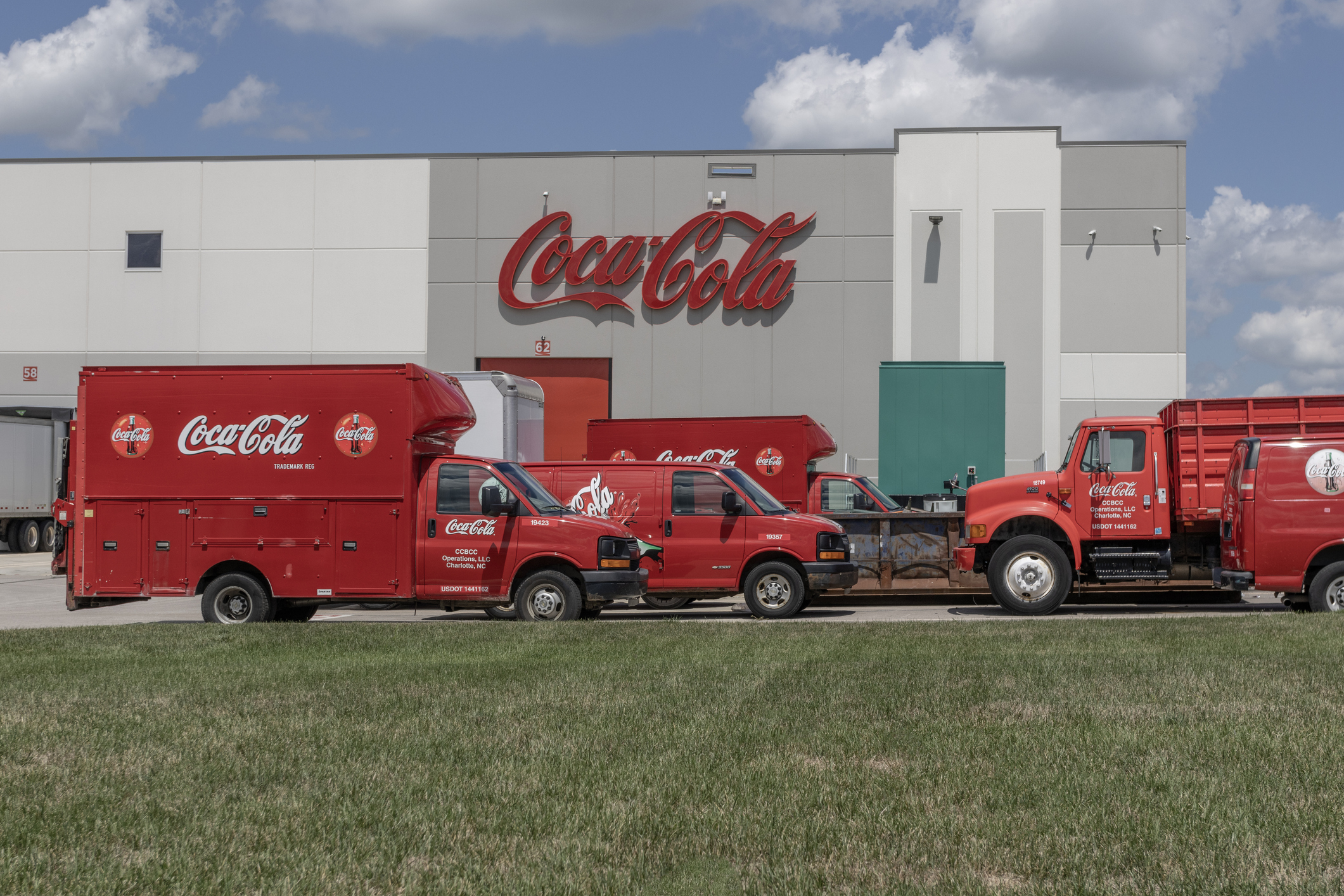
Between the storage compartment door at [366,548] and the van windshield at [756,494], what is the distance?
4468mm

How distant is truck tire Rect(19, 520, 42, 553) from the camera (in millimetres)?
33031

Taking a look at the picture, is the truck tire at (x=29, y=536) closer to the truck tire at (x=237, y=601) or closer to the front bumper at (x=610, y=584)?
the truck tire at (x=237, y=601)

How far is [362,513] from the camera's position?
48.4 feet

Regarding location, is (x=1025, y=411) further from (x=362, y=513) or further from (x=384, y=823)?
(x=384, y=823)

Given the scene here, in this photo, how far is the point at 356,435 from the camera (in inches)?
580

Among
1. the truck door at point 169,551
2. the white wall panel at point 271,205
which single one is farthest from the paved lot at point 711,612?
the white wall panel at point 271,205

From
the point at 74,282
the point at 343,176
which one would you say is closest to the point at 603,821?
the point at 343,176

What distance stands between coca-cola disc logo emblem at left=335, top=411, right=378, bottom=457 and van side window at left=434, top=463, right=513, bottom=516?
870 millimetres

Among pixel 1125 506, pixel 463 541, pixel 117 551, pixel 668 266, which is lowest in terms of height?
pixel 117 551

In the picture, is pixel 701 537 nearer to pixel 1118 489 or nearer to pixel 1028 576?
pixel 1028 576

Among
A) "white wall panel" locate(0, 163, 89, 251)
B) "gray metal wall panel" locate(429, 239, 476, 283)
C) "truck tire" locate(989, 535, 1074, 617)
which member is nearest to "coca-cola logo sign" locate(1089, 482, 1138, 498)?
"truck tire" locate(989, 535, 1074, 617)

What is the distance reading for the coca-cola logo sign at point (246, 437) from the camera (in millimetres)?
14727

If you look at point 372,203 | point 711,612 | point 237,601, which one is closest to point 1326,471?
point 711,612

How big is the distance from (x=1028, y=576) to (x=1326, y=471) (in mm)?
3724
